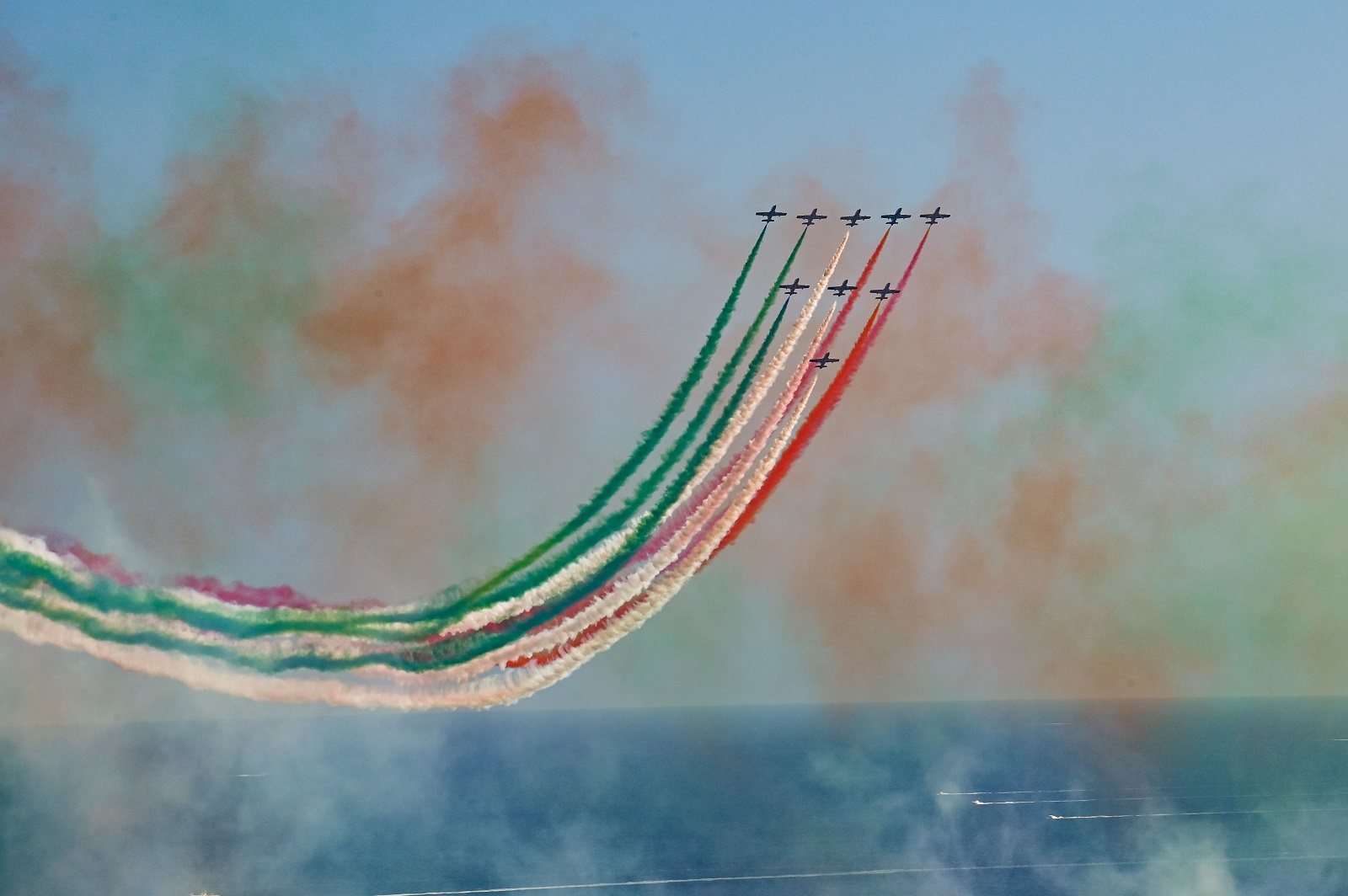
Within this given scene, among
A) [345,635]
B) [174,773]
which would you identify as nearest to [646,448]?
[345,635]

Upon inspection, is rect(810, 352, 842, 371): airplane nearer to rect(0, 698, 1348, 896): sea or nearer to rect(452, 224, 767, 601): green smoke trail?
rect(452, 224, 767, 601): green smoke trail

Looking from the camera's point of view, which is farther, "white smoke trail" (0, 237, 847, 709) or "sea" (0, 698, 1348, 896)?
"sea" (0, 698, 1348, 896)

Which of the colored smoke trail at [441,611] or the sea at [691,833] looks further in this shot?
the sea at [691,833]

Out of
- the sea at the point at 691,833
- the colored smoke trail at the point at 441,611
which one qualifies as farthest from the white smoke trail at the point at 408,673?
the sea at the point at 691,833

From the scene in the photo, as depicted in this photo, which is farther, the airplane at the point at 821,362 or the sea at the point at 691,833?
the sea at the point at 691,833

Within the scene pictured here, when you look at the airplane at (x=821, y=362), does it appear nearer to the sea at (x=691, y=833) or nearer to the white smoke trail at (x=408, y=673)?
the white smoke trail at (x=408, y=673)

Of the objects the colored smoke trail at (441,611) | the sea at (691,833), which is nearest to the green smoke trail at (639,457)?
the colored smoke trail at (441,611)

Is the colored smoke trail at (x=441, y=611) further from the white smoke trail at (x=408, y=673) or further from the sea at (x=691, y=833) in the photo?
the sea at (x=691, y=833)

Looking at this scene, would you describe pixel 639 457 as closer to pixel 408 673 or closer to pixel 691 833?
pixel 408 673

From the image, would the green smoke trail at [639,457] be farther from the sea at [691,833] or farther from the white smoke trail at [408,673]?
the sea at [691,833]

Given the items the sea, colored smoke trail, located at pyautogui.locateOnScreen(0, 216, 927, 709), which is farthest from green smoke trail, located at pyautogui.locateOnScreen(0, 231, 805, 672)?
the sea

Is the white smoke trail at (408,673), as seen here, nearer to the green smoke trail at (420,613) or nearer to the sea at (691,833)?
the green smoke trail at (420,613)
